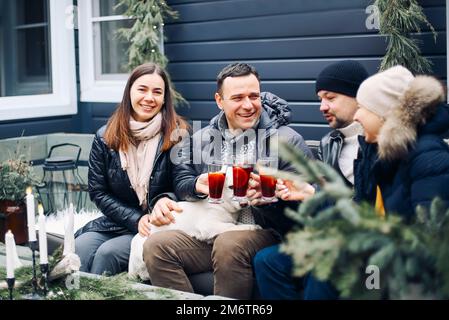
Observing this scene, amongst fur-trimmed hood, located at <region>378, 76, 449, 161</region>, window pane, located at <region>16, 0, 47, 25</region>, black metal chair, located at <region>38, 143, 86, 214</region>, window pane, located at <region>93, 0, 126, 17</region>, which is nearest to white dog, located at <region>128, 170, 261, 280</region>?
fur-trimmed hood, located at <region>378, 76, 449, 161</region>

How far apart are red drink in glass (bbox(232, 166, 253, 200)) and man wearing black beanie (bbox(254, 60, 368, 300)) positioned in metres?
0.18

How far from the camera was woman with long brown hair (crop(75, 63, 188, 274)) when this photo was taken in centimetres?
403

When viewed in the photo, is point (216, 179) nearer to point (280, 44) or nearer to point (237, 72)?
point (237, 72)

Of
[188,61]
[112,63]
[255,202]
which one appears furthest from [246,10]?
[255,202]

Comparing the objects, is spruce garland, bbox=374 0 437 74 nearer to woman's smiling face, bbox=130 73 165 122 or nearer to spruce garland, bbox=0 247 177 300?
woman's smiling face, bbox=130 73 165 122

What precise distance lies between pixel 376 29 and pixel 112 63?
9.97 ft

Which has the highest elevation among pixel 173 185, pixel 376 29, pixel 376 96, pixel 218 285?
pixel 376 29

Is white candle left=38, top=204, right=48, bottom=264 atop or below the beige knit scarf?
below

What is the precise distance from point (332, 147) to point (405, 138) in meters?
0.92

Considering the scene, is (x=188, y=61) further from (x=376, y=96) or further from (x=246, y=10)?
(x=376, y=96)

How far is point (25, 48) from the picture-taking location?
9727mm

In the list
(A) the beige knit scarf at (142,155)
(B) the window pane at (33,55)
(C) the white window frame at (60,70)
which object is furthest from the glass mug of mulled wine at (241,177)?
(B) the window pane at (33,55)

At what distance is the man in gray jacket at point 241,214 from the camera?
11.1ft

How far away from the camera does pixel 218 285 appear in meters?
3.41
